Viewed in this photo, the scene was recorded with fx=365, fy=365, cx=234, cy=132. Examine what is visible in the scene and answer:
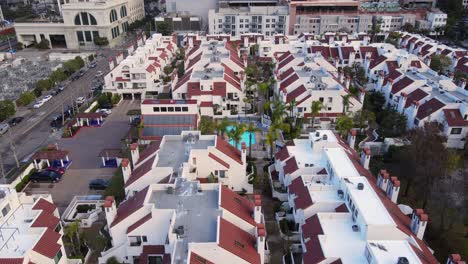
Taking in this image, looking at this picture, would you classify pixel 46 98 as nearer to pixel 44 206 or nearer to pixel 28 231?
pixel 44 206

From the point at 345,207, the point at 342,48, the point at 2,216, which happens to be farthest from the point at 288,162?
the point at 342,48

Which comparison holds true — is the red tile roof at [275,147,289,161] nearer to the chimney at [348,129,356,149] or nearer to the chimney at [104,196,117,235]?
the chimney at [348,129,356,149]

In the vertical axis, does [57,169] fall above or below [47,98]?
below

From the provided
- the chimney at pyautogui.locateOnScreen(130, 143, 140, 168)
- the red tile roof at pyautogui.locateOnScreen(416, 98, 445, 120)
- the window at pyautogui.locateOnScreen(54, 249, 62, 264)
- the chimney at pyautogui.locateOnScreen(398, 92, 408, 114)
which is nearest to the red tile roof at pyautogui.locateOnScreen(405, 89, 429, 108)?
the chimney at pyautogui.locateOnScreen(398, 92, 408, 114)

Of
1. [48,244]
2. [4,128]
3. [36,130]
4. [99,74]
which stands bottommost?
[36,130]

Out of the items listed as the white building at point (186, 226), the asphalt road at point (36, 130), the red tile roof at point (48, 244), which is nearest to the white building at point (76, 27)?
the asphalt road at point (36, 130)

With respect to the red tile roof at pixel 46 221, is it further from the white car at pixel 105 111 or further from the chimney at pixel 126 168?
the white car at pixel 105 111

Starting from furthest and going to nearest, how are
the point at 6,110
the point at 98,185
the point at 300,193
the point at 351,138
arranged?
the point at 6,110 → the point at 351,138 → the point at 98,185 → the point at 300,193

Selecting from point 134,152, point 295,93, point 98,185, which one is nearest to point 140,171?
point 134,152

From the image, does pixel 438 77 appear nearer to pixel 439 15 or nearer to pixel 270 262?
pixel 270 262
